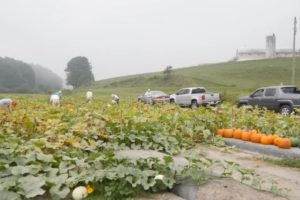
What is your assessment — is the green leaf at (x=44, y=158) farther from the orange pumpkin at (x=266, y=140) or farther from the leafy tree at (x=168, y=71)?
the leafy tree at (x=168, y=71)

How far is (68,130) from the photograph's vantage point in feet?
24.6

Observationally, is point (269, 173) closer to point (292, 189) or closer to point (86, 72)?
point (292, 189)

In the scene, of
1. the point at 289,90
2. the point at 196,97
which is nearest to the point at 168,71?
the point at 196,97

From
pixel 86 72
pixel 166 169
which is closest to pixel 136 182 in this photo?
pixel 166 169

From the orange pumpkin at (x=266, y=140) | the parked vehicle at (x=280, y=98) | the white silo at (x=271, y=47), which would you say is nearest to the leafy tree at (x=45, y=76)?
the white silo at (x=271, y=47)

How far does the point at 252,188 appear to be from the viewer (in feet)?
15.4

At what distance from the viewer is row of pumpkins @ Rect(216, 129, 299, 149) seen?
8.42 metres

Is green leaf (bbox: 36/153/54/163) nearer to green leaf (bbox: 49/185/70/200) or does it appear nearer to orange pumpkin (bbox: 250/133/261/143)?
green leaf (bbox: 49/185/70/200)

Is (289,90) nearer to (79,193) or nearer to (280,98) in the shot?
(280,98)

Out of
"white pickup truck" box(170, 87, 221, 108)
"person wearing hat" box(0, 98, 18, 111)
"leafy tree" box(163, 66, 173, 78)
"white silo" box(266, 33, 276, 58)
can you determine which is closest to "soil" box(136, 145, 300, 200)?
"person wearing hat" box(0, 98, 18, 111)

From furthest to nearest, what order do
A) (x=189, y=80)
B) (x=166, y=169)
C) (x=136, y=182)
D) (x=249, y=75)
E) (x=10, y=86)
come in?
(x=10, y=86)
(x=249, y=75)
(x=189, y=80)
(x=166, y=169)
(x=136, y=182)

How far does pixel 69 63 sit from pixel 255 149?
109 m

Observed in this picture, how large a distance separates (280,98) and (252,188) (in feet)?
60.7

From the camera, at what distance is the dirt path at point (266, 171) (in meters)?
5.41
